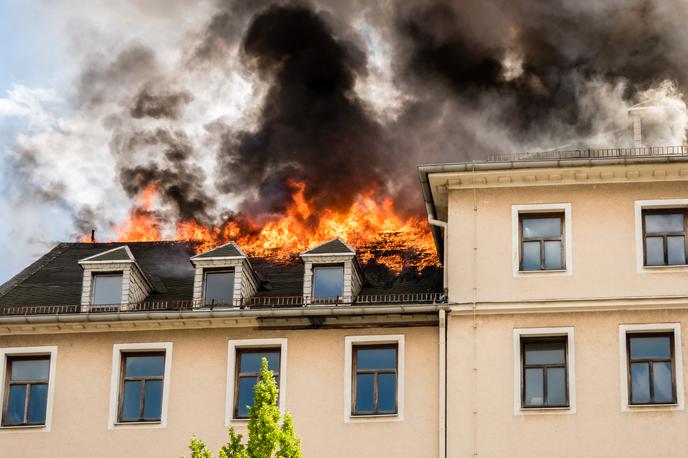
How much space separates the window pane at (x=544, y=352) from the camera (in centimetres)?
3691

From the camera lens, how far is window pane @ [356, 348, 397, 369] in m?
38.0

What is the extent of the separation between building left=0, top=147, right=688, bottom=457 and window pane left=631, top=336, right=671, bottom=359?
50 millimetres

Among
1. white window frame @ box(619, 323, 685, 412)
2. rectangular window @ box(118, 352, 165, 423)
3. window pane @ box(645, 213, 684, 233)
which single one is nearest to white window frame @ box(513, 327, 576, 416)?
white window frame @ box(619, 323, 685, 412)

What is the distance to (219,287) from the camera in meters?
40.0

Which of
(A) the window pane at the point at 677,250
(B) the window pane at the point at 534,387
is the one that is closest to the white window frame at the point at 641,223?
(A) the window pane at the point at 677,250

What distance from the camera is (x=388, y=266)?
42.9 m

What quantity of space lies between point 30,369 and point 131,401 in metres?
3.05

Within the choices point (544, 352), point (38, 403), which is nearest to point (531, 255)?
point (544, 352)

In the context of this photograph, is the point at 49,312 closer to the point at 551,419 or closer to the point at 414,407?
the point at 414,407

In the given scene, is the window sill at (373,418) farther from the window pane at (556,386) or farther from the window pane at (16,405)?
the window pane at (16,405)

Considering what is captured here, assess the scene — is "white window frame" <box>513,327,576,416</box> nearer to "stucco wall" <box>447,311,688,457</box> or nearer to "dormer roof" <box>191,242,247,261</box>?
"stucco wall" <box>447,311,688,457</box>

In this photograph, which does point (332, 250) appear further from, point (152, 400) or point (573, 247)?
point (573, 247)

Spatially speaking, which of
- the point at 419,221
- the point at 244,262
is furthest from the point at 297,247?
the point at 244,262

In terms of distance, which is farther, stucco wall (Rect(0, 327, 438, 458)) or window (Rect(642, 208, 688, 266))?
window (Rect(642, 208, 688, 266))
